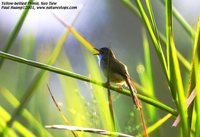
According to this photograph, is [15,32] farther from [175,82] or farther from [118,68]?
[118,68]

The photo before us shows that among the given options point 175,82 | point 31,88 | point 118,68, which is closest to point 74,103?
point 31,88

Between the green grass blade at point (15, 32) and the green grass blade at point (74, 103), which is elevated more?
the green grass blade at point (15, 32)

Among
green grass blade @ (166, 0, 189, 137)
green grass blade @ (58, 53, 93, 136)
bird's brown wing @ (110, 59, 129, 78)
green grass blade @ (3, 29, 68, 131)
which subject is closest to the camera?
green grass blade @ (166, 0, 189, 137)

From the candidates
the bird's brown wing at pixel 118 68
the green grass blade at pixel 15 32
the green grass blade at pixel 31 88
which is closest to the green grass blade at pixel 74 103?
the green grass blade at pixel 31 88

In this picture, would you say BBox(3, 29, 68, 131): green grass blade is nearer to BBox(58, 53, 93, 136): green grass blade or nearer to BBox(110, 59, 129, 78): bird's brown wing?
BBox(58, 53, 93, 136): green grass blade

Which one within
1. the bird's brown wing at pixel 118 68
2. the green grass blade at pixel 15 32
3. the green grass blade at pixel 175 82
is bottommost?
the green grass blade at pixel 175 82

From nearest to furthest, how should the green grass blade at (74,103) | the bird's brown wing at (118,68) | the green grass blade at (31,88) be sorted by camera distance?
the green grass blade at (31,88), the green grass blade at (74,103), the bird's brown wing at (118,68)

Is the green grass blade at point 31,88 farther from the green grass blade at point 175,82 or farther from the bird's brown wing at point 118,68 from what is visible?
the bird's brown wing at point 118,68

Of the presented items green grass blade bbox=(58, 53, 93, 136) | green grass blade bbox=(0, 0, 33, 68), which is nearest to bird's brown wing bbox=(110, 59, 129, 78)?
green grass blade bbox=(58, 53, 93, 136)

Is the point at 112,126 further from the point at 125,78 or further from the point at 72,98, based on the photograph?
the point at 125,78

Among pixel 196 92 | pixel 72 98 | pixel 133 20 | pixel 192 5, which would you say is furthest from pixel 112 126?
pixel 133 20

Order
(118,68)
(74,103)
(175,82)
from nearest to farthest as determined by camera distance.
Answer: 1. (175,82)
2. (74,103)
3. (118,68)
